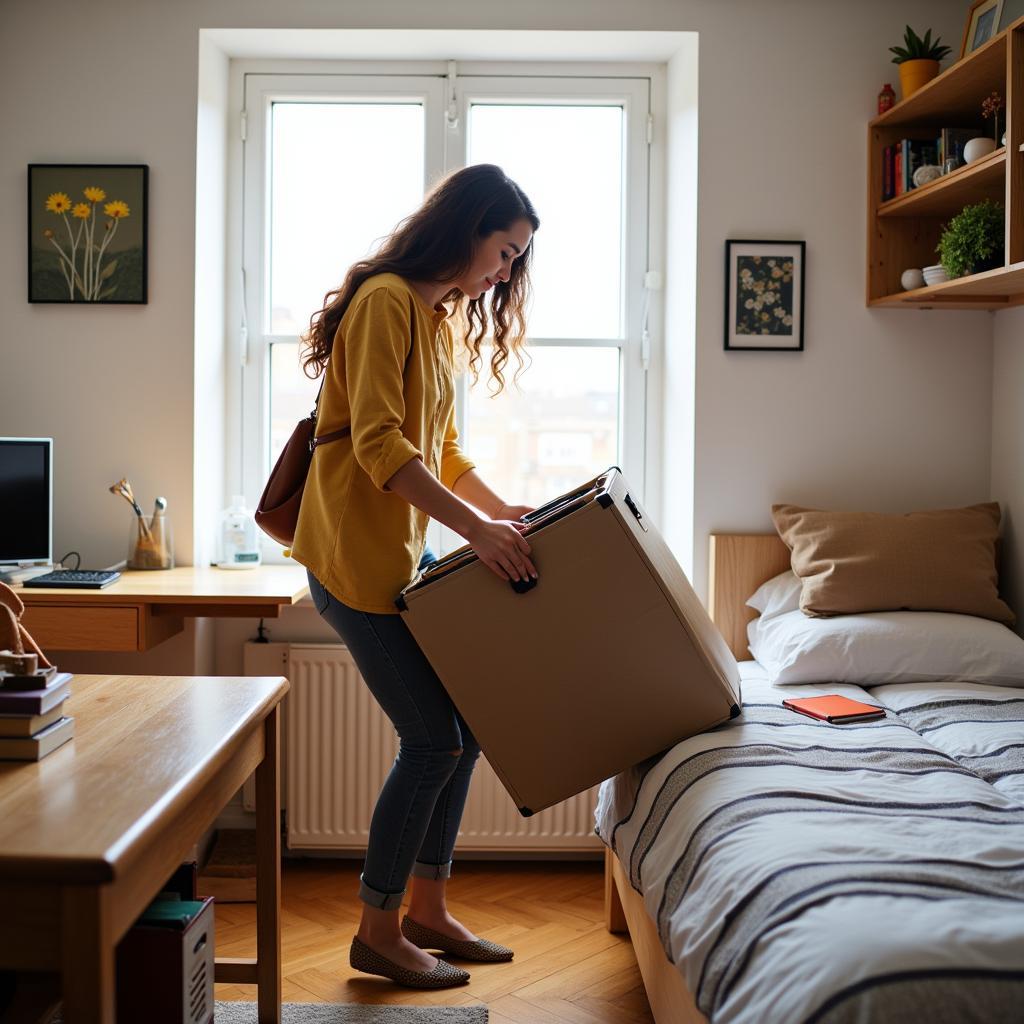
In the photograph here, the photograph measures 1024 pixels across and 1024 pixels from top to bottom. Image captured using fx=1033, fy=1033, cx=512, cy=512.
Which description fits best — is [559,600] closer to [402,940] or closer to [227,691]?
[227,691]

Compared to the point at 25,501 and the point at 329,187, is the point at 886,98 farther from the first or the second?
the point at 25,501

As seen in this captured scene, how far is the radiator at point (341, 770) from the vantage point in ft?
8.86

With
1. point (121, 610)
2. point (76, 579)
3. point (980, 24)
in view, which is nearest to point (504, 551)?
point (121, 610)

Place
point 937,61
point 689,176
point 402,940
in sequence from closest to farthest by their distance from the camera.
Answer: point 402,940 → point 937,61 → point 689,176

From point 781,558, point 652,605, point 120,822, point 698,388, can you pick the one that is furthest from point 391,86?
point 120,822

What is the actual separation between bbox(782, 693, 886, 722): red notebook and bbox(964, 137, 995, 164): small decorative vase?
1.19m

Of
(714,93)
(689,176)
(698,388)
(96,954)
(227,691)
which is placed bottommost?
(96,954)

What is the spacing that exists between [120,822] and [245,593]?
1310 millimetres

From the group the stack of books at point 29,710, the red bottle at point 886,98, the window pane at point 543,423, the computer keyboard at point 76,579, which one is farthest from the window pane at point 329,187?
the stack of books at point 29,710

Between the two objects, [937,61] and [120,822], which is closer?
[120,822]

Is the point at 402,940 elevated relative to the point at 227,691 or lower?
lower

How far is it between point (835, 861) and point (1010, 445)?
1.73m

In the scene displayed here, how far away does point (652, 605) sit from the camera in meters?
1.72

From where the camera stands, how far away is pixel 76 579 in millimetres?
2355
